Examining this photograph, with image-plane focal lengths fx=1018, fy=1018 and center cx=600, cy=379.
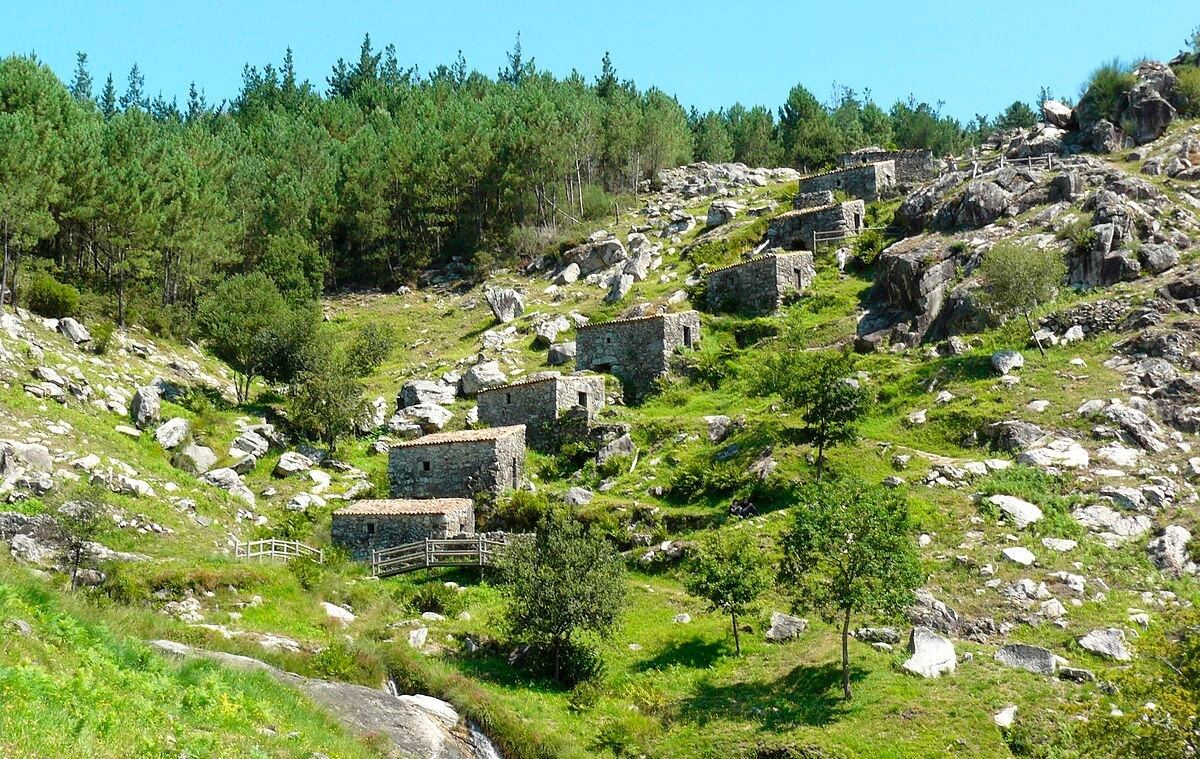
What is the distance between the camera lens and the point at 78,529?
1233 inches

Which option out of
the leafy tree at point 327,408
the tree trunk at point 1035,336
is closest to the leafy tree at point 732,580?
the tree trunk at point 1035,336

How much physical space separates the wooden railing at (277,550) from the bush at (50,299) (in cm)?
2254

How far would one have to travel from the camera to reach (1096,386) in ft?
139

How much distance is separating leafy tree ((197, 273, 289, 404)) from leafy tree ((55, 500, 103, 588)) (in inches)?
901

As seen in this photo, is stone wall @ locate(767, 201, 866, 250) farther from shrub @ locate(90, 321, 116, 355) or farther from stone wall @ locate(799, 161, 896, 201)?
shrub @ locate(90, 321, 116, 355)

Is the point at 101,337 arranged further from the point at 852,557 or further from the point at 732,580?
the point at 852,557

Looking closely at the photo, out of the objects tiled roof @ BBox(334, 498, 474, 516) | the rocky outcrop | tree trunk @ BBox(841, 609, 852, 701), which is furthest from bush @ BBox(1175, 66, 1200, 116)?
the rocky outcrop

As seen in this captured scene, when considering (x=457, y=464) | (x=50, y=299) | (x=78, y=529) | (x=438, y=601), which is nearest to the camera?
(x=78, y=529)

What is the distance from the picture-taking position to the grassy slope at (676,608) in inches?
1005

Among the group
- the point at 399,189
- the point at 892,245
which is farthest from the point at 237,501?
the point at 399,189

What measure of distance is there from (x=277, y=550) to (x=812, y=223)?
4550 cm

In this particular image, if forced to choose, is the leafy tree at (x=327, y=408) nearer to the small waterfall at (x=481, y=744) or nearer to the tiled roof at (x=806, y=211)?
the small waterfall at (x=481, y=744)

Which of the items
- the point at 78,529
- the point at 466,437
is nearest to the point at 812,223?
the point at 466,437

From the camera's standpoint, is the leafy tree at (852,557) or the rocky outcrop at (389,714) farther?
the leafy tree at (852,557)
